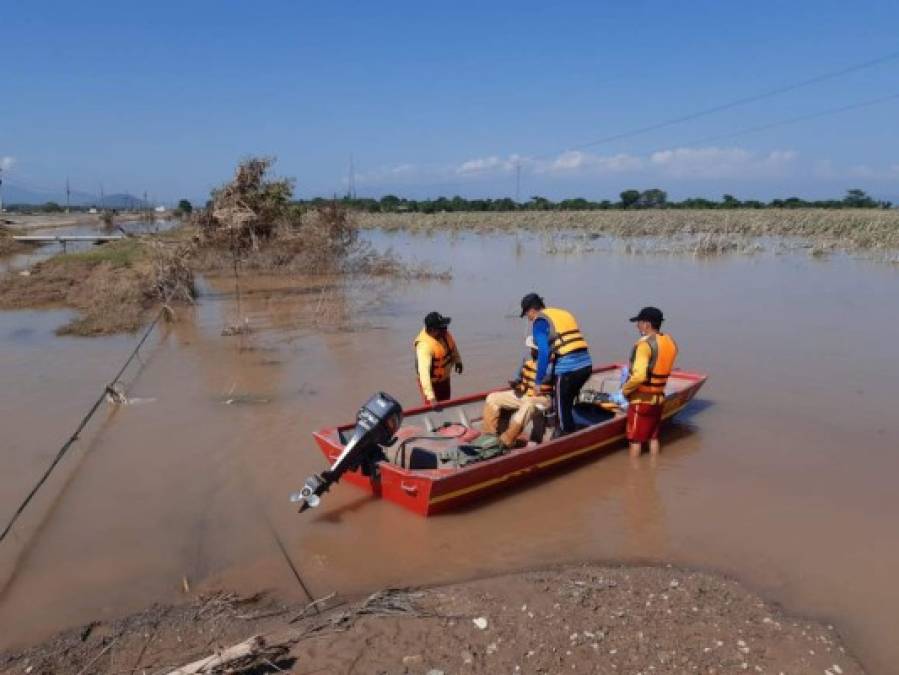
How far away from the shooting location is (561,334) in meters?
7.32

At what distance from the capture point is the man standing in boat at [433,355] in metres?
7.24

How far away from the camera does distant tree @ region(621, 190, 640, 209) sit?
70.1m

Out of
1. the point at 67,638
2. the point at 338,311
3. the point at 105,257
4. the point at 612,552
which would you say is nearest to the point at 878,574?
the point at 612,552

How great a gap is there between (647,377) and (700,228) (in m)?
36.6

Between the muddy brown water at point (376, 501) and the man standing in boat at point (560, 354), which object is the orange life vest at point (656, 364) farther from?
the muddy brown water at point (376, 501)

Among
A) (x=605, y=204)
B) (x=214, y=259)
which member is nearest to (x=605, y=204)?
(x=605, y=204)

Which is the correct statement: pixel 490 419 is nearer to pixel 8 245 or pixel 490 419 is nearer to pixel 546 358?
pixel 546 358

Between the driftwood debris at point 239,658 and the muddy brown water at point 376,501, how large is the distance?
123 centimetres

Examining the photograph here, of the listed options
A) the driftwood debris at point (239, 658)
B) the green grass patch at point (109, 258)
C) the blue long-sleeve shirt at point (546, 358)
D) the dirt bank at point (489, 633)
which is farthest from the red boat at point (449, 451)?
the green grass patch at point (109, 258)

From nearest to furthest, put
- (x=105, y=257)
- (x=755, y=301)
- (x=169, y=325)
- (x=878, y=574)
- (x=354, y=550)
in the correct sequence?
1. (x=878, y=574)
2. (x=354, y=550)
3. (x=169, y=325)
4. (x=755, y=301)
5. (x=105, y=257)

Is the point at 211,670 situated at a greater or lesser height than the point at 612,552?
greater

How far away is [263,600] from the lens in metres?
5.03

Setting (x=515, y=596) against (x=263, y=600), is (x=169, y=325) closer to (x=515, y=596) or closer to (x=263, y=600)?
(x=263, y=600)

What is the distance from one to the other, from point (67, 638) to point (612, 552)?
4011mm
